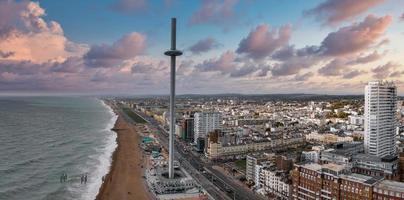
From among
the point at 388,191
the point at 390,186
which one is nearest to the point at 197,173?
the point at 390,186

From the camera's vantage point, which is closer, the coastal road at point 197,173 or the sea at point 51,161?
the coastal road at point 197,173

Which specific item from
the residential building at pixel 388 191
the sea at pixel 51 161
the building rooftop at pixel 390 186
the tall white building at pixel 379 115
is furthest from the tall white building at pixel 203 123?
the residential building at pixel 388 191

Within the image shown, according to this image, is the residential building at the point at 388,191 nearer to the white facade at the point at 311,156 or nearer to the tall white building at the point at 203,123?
the white facade at the point at 311,156

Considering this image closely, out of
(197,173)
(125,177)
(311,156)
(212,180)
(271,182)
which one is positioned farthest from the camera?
(311,156)

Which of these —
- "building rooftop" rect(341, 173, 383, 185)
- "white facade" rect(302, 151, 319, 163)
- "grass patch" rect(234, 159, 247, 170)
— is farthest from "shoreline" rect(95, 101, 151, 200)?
"white facade" rect(302, 151, 319, 163)

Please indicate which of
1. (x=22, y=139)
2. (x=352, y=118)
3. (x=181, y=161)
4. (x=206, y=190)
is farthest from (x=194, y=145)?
(x=352, y=118)

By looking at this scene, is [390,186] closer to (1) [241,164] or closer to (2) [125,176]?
(1) [241,164]
